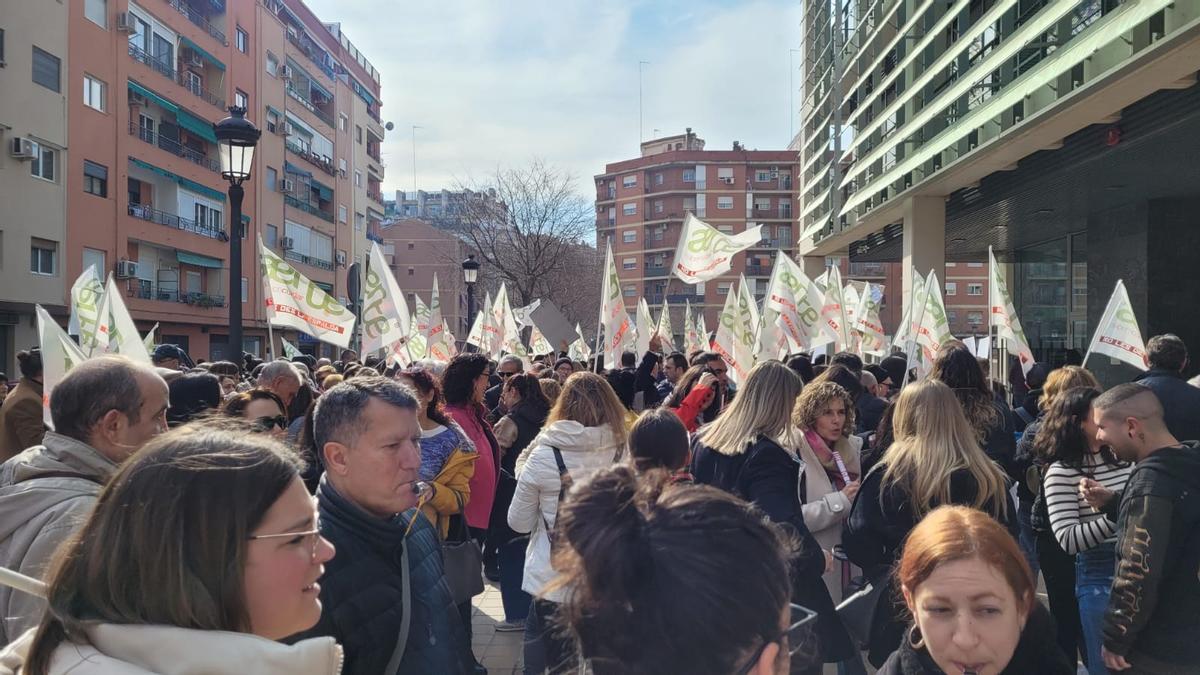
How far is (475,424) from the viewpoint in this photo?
5.47 metres

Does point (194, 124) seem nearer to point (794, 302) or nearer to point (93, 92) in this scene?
point (93, 92)

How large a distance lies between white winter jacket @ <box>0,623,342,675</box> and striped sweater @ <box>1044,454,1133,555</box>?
374 cm

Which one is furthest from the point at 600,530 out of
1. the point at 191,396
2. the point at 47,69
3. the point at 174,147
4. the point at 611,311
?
the point at 174,147

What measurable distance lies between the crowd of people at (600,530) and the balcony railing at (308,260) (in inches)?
1469

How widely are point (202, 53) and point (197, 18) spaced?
1.44 metres

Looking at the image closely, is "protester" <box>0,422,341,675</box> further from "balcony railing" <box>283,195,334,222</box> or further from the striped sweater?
"balcony railing" <box>283,195,334,222</box>

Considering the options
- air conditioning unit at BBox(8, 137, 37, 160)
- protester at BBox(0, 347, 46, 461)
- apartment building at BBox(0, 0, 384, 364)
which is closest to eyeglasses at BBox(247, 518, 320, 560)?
protester at BBox(0, 347, 46, 461)

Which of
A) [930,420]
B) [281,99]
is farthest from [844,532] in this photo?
[281,99]

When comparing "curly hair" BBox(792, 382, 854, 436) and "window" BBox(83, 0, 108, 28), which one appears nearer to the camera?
"curly hair" BBox(792, 382, 854, 436)

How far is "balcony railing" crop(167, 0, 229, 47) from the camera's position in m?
33.1

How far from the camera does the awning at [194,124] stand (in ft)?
109

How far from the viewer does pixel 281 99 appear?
41531 millimetres

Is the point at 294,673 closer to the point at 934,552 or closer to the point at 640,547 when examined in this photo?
the point at 640,547

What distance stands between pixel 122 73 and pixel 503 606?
95.8 ft
